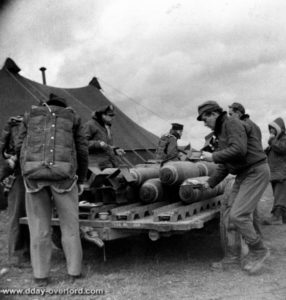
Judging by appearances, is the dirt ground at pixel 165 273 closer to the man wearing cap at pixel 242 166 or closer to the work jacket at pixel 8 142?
the man wearing cap at pixel 242 166

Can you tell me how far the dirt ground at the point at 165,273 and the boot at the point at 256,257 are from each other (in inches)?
3.0

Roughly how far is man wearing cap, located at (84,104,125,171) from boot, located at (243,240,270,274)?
189cm

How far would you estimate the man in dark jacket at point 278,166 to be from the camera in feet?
22.9

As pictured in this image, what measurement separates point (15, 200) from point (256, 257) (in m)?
2.50

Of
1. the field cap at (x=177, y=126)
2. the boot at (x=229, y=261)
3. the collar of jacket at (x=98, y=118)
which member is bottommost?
the boot at (x=229, y=261)

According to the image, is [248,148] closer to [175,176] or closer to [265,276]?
[175,176]

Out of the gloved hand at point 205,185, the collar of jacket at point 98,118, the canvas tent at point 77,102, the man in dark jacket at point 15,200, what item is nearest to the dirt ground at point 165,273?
the man in dark jacket at point 15,200

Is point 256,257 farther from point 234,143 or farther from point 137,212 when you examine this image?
point 137,212

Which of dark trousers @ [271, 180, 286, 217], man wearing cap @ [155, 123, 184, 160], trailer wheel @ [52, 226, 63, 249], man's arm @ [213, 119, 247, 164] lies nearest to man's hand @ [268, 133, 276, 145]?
dark trousers @ [271, 180, 286, 217]

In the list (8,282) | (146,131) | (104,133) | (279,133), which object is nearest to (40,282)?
(8,282)

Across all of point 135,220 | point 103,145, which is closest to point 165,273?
point 135,220

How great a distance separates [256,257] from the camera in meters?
4.16

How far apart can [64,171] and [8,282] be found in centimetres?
124

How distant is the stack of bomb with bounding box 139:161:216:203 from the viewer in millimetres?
4684
